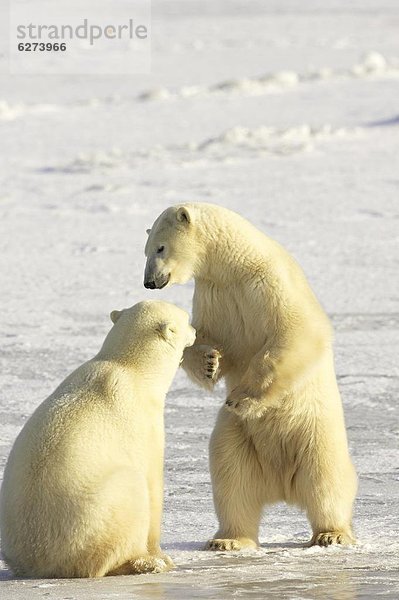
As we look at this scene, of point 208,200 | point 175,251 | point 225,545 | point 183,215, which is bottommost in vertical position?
point 225,545

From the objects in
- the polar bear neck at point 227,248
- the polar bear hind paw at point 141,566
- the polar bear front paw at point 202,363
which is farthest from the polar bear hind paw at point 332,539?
the polar bear neck at point 227,248

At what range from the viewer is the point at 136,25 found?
30250 mm

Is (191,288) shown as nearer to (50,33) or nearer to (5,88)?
(5,88)

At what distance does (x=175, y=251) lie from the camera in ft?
14.5

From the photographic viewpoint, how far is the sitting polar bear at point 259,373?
13.9 feet

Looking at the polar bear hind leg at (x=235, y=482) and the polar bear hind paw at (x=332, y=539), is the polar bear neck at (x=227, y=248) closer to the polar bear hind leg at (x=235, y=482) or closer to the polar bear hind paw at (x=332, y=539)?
the polar bear hind leg at (x=235, y=482)

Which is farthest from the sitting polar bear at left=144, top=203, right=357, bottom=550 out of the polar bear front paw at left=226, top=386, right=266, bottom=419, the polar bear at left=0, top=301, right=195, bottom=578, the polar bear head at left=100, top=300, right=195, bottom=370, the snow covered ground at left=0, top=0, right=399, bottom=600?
the polar bear at left=0, top=301, right=195, bottom=578

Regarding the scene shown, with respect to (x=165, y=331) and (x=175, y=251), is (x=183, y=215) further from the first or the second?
(x=165, y=331)

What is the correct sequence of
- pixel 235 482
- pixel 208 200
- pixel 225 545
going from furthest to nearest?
pixel 208 200
pixel 235 482
pixel 225 545

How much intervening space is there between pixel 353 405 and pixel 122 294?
2703 millimetres

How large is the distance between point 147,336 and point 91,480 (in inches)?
22.5

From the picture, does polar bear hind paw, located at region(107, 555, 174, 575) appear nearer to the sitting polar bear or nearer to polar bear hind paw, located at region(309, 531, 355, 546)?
the sitting polar bear

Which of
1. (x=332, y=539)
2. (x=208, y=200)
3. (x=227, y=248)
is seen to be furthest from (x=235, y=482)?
(x=208, y=200)

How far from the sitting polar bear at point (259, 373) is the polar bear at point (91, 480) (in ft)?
1.83
